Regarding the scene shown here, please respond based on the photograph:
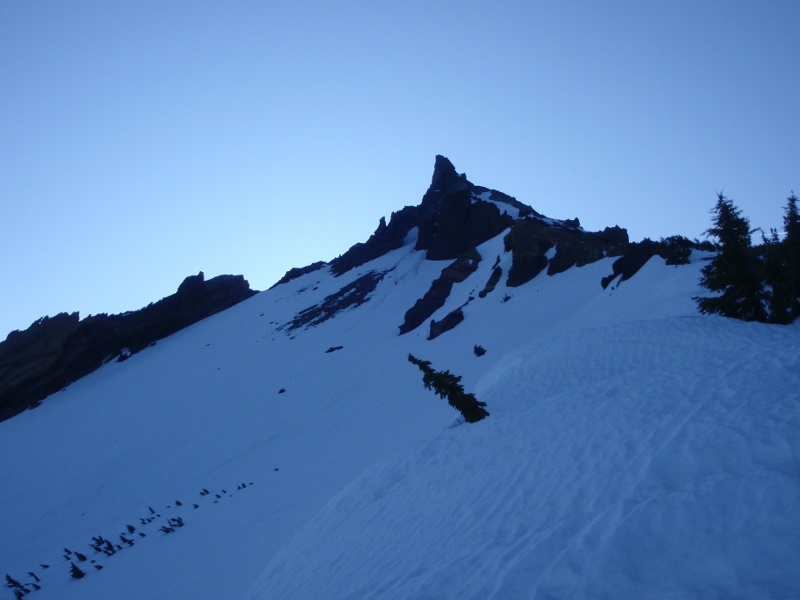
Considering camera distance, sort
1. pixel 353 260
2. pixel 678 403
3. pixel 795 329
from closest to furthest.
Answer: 1. pixel 678 403
2. pixel 795 329
3. pixel 353 260

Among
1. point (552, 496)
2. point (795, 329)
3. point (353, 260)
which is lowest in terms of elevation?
point (795, 329)

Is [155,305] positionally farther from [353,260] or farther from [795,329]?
[795,329]

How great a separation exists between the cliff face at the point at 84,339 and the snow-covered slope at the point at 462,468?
33.6 feet

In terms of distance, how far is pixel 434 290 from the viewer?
38.8 m

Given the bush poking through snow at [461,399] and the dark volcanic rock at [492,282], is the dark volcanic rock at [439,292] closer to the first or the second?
the dark volcanic rock at [492,282]

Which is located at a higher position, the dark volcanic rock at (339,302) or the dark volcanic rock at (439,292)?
the dark volcanic rock at (339,302)

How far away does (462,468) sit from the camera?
9.90 m

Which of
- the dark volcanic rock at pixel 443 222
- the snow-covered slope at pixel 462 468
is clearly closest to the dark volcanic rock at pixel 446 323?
the snow-covered slope at pixel 462 468

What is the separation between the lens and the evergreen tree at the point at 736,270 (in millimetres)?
15453

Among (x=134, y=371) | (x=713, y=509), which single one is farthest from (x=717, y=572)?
(x=134, y=371)

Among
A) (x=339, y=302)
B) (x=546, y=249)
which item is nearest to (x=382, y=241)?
(x=339, y=302)

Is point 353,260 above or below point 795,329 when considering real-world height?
above

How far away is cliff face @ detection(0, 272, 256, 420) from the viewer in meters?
47.7

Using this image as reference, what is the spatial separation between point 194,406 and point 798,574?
3374 cm
